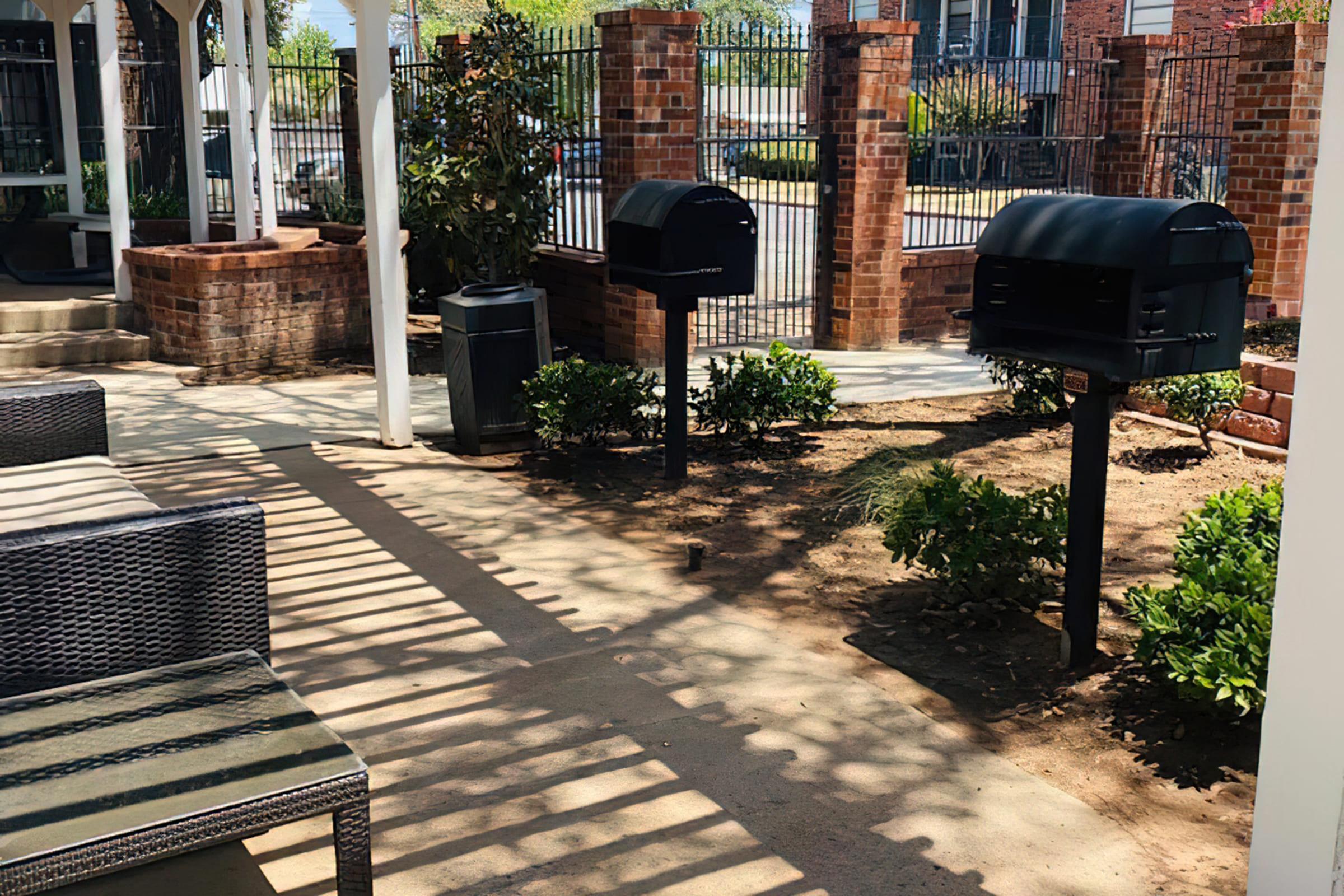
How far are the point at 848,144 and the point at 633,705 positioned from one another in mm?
7459

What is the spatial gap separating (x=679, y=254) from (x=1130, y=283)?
3080 millimetres

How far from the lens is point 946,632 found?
198 inches

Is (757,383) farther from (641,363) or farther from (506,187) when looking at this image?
(506,187)

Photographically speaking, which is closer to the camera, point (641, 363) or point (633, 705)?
point (633, 705)

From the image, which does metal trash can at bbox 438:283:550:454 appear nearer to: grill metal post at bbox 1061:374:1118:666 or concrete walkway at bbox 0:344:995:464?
concrete walkway at bbox 0:344:995:464

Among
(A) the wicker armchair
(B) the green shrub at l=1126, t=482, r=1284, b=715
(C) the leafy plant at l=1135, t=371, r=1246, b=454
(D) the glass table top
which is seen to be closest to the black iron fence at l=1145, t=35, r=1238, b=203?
(C) the leafy plant at l=1135, t=371, r=1246, b=454

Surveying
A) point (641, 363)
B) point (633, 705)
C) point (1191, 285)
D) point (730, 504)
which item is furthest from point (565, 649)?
point (641, 363)

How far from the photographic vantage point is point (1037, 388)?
27.1ft

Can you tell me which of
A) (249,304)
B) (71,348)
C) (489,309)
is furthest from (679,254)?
(71,348)

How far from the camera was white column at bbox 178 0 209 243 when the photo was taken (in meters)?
12.1

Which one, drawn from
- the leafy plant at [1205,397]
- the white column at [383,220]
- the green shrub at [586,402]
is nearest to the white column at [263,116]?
the white column at [383,220]

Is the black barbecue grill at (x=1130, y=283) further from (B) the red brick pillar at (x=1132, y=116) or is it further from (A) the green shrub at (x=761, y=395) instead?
(B) the red brick pillar at (x=1132, y=116)

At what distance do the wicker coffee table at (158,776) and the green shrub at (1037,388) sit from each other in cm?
594

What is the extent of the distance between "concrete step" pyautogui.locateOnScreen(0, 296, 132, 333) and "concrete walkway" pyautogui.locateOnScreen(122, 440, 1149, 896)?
5.93 metres
